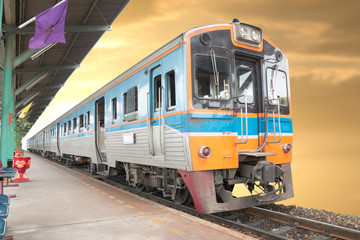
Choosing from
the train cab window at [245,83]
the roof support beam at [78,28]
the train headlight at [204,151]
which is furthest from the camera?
the roof support beam at [78,28]

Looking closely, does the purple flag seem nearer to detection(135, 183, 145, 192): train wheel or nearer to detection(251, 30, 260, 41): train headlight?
detection(135, 183, 145, 192): train wheel

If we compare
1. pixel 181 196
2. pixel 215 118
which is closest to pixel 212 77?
pixel 215 118

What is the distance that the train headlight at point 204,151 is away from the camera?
533 cm

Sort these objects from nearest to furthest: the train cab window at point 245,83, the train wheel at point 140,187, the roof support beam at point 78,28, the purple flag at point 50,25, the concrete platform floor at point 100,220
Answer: the concrete platform floor at point 100,220 < the train cab window at point 245,83 < the purple flag at point 50,25 < the train wheel at point 140,187 < the roof support beam at point 78,28

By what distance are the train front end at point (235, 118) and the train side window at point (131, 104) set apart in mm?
2550

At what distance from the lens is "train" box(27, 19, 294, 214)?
545 centimetres

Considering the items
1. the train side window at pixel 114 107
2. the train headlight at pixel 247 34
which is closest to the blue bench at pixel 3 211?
the train headlight at pixel 247 34

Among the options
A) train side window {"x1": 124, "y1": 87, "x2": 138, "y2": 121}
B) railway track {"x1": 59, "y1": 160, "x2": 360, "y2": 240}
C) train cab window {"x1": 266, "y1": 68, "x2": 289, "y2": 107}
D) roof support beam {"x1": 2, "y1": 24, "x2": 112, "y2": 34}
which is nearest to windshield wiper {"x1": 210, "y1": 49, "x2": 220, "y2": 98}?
train cab window {"x1": 266, "y1": 68, "x2": 289, "y2": 107}

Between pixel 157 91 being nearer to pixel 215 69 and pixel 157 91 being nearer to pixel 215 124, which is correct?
pixel 215 69

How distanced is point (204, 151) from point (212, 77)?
4.67 feet

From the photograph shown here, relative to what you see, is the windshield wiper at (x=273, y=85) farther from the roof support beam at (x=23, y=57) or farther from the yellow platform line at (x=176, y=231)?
the roof support beam at (x=23, y=57)

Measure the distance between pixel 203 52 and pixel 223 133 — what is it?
5.06 feet

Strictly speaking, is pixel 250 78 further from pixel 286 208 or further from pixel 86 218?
pixel 86 218

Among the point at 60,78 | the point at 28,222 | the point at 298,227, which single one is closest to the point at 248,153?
the point at 298,227
